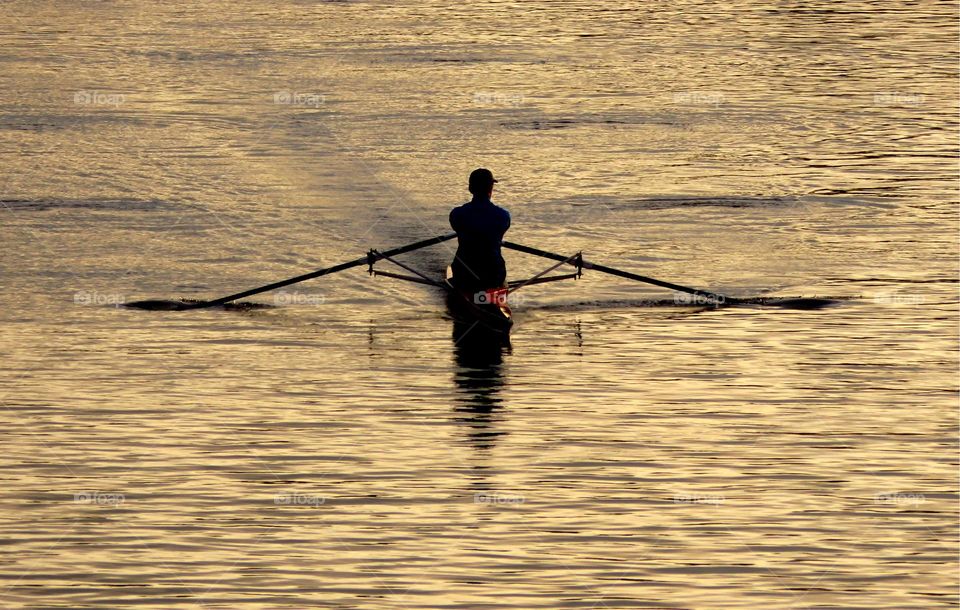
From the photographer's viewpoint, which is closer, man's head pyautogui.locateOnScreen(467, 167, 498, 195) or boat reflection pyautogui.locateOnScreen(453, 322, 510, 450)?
boat reflection pyautogui.locateOnScreen(453, 322, 510, 450)

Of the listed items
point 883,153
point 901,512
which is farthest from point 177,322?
point 883,153

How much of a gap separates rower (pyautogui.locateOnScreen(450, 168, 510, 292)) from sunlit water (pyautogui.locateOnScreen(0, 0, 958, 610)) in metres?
0.88

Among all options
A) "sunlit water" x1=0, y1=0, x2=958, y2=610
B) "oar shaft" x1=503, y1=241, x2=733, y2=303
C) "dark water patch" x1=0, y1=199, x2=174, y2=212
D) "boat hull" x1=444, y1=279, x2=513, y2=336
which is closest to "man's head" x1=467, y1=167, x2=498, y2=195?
"oar shaft" x1=503, y1=241, x2=733, y2=303

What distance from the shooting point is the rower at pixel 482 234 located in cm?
2645

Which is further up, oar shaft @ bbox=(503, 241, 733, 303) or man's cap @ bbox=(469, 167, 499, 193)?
man's cap @ bbox=(469, 167, 499, 193)

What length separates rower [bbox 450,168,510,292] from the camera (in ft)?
86.8

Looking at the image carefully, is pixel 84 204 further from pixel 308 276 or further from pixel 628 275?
pixel 628 275

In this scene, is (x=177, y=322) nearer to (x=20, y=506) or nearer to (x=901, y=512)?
(x=20, y=506)

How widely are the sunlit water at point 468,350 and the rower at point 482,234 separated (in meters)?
0.88

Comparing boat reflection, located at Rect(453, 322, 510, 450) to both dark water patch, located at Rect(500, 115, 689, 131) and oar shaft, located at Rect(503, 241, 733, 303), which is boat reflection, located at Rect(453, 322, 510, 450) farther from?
dark water patch, located at Rect(500, 115, 689, 131)

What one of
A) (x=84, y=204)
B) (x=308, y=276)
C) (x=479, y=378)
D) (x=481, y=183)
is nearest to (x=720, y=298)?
(x=481, y=183)

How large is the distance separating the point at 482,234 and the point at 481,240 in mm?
82

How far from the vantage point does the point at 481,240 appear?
26500mm

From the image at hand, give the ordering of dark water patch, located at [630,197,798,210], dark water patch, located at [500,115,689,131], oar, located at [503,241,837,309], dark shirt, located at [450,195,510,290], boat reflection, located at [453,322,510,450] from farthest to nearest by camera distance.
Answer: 1. dark water patch, located at [500,115,689,131]
2. dark water patch, located at [630,197,798,210]
3. oar, located at [503,241,837,309]
4. dark shirt, located at [450,195,510,290]
5. boat reflection, located at [453,322,510,450]
